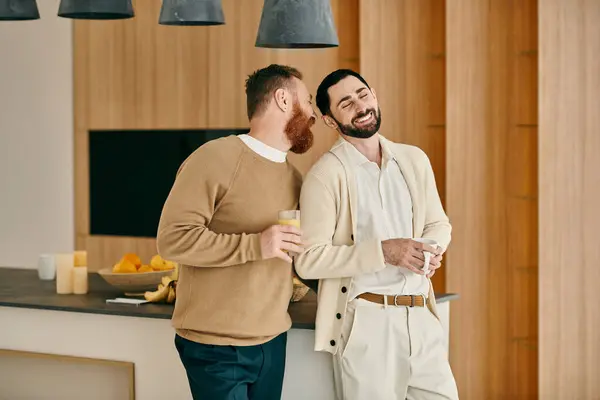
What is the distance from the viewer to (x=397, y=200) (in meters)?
2.73

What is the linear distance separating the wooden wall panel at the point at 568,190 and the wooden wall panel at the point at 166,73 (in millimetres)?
1206

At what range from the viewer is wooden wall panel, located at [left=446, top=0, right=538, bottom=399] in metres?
4.69

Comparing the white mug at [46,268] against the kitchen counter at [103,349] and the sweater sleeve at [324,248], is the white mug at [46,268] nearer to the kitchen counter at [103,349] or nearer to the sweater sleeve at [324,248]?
the kitchen counter at [103,349]

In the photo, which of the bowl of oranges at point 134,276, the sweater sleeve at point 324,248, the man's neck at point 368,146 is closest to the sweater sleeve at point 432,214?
the man's neck at point 368,146

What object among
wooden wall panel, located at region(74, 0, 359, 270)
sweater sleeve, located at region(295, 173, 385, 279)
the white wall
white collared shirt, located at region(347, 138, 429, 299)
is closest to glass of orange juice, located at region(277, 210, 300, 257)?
sweater sleeve, located at region(295, 173, 385, 279)

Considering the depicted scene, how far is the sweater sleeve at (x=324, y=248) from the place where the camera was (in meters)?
2.58

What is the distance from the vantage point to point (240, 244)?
2.51 metres

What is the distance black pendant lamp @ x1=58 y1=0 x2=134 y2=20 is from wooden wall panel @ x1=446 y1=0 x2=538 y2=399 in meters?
2.47

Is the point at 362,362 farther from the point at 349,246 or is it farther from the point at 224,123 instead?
the point at 224,123

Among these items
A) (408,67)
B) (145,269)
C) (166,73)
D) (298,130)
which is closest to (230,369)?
(298,130)

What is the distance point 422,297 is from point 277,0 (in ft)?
3.15

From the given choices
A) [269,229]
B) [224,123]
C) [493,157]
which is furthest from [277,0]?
[224,123]

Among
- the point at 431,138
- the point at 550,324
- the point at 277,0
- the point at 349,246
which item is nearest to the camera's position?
the point at 277,0

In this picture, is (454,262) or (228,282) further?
(454,262)
